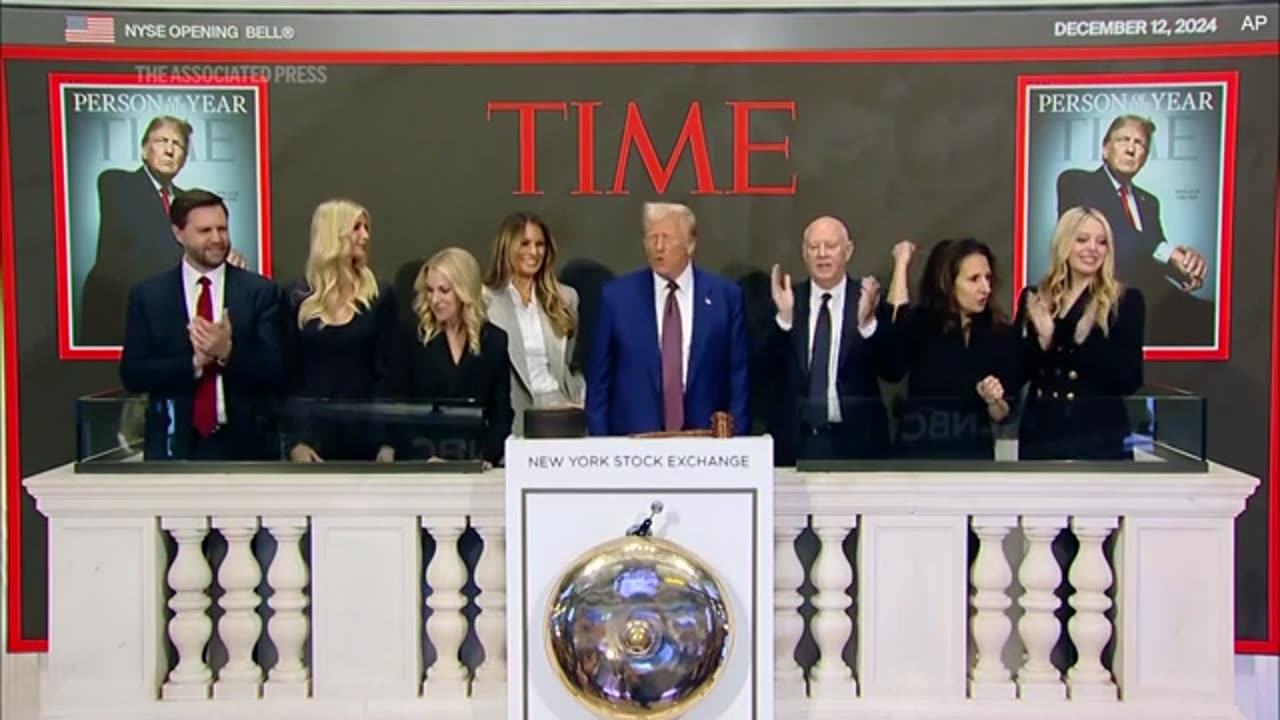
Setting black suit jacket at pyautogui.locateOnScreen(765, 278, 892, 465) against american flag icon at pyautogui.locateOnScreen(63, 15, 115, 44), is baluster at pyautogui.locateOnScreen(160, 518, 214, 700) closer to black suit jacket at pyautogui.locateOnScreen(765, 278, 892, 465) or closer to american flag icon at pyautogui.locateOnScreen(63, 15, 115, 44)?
american flag icon at pyautogui.locateOnScreen(63, 15, 115, 44)

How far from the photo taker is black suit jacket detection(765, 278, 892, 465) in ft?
6.55

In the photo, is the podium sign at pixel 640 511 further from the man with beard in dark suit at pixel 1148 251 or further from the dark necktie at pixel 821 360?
the man with beard in dark suit at pixel 1148 251

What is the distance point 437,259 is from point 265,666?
0.83m

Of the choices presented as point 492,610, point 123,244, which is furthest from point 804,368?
point 123,244

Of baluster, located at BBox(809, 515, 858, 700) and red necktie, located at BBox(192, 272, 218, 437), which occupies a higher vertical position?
red necktie, located at BBox(192, 272, 218, 437)

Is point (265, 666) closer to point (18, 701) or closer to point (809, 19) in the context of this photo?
point (18, 701)

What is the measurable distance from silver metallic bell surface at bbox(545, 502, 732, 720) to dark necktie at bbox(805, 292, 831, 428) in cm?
49

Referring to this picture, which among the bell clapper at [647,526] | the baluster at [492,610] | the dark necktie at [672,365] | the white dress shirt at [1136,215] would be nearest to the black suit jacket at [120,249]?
the baluster at [492,610]

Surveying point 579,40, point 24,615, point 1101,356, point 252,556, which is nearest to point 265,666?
point 252,556

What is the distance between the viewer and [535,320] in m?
2.03

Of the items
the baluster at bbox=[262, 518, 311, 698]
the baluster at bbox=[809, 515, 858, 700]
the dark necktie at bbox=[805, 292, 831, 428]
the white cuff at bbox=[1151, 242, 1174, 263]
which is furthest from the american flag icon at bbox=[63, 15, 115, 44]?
the white cuff at bbox=[1151, 242, 1174, 263]

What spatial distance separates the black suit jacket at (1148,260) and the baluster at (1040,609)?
1.59 feet

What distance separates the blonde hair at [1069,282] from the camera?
1997mm

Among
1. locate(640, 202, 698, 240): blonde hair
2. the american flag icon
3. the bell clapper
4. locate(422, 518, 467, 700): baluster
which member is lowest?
locate(422, 518, 467, 700): baluster
